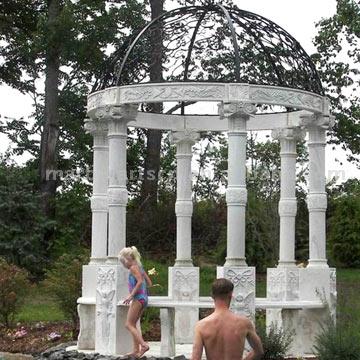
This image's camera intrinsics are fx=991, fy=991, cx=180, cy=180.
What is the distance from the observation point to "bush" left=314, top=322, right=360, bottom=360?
12719mm

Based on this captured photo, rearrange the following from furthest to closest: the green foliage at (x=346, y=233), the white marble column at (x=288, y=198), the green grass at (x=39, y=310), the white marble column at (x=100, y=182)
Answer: the green foliage at (x=346, y=233) → the green grass at (x=39, y=310) → the white marble column at (x=288, y=198) → the white marble column at (x=100, y=182)

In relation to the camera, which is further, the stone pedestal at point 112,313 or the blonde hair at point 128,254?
the stone pedestal at point 112,313

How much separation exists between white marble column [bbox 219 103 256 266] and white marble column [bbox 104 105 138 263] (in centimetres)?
161

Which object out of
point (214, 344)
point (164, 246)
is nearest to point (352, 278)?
point (164, 246)

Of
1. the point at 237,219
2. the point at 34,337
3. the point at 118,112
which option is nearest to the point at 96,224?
the point at 118,112

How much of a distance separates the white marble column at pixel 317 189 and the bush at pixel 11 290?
6076 millimetres

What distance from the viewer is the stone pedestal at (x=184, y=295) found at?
16875 millimetres

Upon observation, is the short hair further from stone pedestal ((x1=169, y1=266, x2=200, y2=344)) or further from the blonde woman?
stone pedestal ((x1=169, y1=266, x2=200, y2=344))

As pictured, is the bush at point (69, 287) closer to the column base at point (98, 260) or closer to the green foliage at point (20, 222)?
the column base at point (98, 260)

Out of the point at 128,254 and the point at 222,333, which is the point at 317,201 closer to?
the point at 128,254

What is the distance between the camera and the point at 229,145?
1454 centimetres

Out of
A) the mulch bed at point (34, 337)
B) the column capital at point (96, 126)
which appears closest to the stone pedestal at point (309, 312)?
the column capital at point (96, 126)

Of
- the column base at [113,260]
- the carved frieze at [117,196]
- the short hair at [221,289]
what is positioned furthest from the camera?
the carved frieze at [117,196]

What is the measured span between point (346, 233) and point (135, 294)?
1757cm
